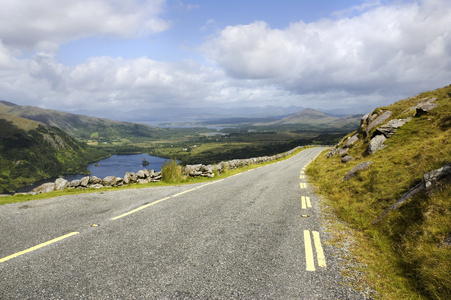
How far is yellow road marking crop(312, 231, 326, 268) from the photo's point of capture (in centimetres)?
502

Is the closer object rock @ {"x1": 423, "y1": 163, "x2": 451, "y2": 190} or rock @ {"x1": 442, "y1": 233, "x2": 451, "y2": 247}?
rock @ {"x1": 442, "y1": 233, "x2": 451, "y2": 247}

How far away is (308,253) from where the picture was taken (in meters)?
5.45

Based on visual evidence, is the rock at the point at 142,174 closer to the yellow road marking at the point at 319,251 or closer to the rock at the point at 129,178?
the rock at the point at 129,178

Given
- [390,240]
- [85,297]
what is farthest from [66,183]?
[390,240]

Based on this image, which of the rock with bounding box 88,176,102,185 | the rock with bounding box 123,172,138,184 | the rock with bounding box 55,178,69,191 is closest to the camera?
the rock with bounding box 55,178,69,191

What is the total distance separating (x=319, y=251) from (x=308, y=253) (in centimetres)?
36

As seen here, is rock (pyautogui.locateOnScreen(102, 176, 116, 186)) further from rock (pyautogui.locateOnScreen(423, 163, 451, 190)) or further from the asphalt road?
rock (pyautogui.locateOnScreen(423, 163, 451, 190))

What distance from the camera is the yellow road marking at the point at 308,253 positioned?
4875 mm

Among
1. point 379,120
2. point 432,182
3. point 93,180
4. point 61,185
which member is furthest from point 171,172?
point 379,120

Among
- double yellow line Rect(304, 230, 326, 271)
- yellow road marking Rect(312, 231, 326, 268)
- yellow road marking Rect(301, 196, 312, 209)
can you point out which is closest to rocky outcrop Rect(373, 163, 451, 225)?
yellow road marking Rect(312, 231, 326, 268)

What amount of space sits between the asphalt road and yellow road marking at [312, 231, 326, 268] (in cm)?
3

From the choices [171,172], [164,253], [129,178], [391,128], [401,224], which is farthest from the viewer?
[391,128]

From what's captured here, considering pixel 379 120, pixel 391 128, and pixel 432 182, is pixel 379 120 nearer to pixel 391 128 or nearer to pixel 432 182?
pixel 391 128

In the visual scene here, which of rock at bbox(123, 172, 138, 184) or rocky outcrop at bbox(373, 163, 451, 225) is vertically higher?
rocky outcrop at bbox(373, 163, 451, 225)
